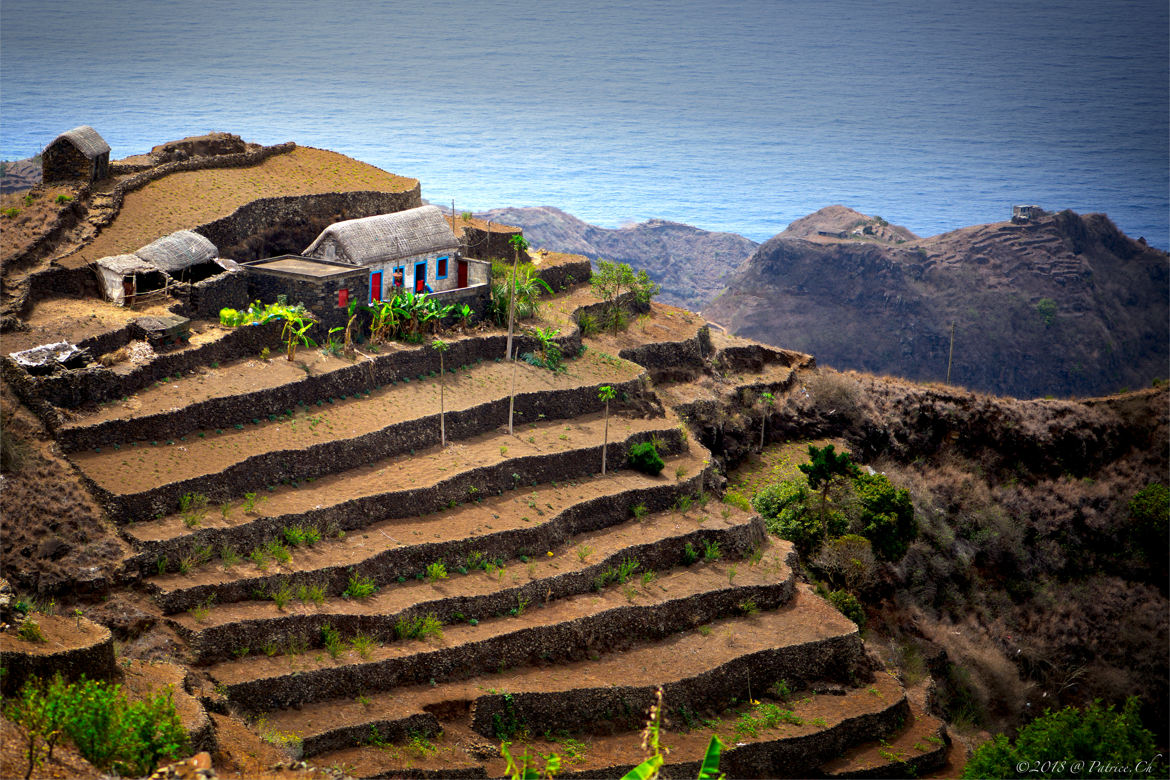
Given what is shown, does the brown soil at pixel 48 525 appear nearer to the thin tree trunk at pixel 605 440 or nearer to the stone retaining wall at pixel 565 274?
the thin tree trunk at pixel 605 440

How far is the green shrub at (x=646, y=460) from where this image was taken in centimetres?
3238

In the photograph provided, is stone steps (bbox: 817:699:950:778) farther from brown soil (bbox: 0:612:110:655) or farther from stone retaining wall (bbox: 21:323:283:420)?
stone retaining wall (bbox: 21:323:283:420)

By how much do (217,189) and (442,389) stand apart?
11187 mm

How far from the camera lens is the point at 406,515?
27969mm

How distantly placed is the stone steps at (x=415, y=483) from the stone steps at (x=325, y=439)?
349mm

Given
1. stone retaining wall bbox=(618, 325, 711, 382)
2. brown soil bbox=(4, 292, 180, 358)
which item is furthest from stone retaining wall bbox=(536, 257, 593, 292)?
brown soil bbox=(4, 292, 180, 358)

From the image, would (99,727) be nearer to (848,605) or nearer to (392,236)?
(392,236)

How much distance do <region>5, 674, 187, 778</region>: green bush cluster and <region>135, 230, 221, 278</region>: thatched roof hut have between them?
16109 mm

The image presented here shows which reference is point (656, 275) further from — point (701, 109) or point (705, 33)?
point (705, 33)

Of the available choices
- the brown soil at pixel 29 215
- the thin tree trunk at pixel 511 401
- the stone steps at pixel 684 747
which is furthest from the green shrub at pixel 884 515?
the brown soil at pixel 29 215

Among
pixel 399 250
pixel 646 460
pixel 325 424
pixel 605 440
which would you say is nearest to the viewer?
pixel 325 424

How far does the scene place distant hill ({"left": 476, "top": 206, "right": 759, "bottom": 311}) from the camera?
318ft

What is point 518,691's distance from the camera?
2459cm

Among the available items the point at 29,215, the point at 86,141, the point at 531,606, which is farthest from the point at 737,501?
the point at 86,141
